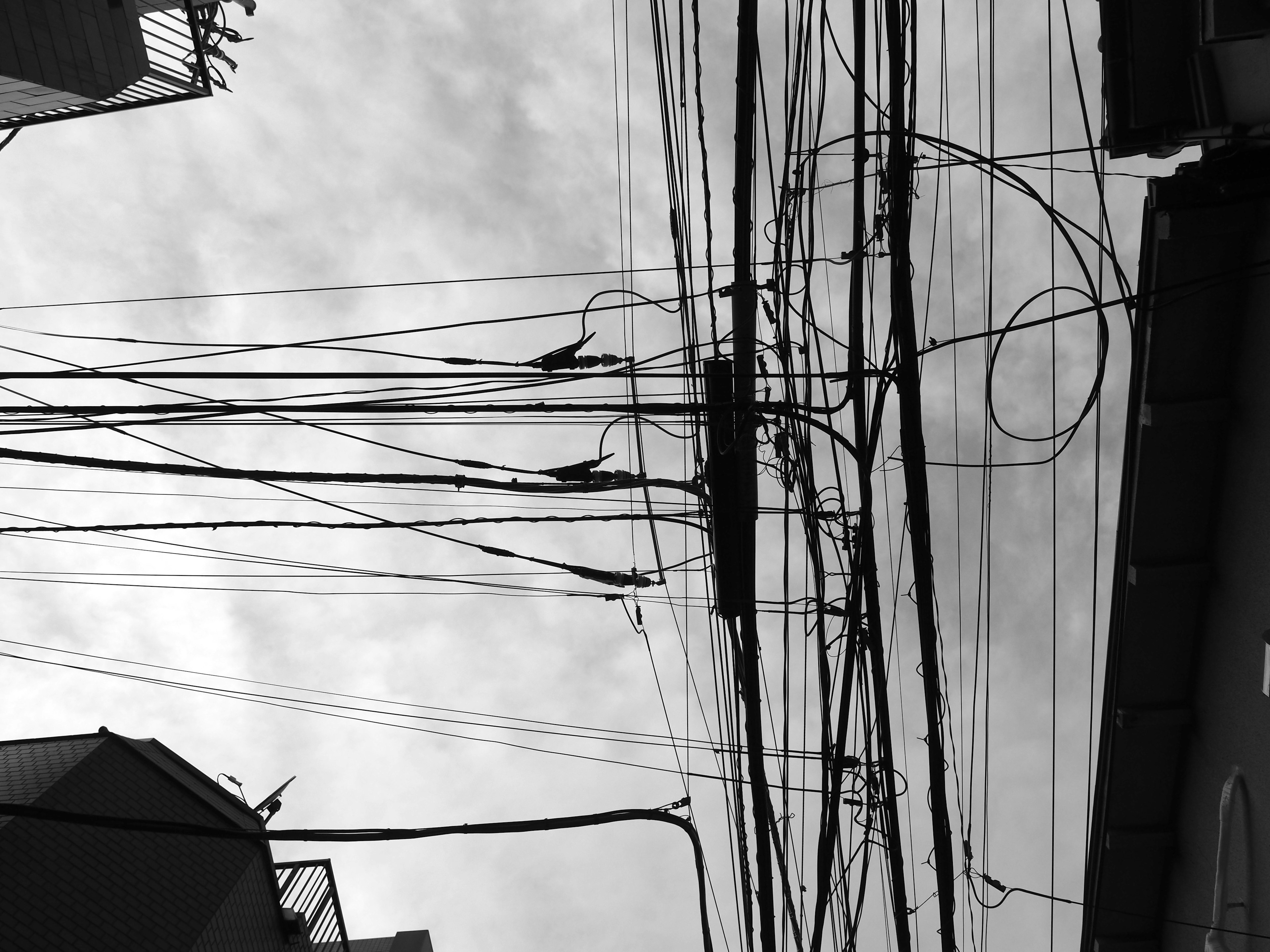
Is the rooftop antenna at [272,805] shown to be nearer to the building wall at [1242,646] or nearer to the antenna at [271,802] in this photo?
the antenna at [271,802]

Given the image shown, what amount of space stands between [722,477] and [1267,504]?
297cm

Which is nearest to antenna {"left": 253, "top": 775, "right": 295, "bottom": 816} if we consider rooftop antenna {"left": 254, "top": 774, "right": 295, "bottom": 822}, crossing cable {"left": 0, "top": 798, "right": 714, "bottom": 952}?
rooftop antenna {"left": 254, "top": 774, "right": 295, "bottom": 822}

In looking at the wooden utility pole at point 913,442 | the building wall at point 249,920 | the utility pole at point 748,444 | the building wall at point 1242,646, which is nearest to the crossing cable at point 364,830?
the utility pole at point 748,444

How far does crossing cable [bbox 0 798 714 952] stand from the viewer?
12.2 feet

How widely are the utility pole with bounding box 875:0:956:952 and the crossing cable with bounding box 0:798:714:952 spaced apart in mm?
2238

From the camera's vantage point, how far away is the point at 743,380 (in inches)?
180

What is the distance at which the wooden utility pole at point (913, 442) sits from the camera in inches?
124

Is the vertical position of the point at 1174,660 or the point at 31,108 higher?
the point at 31,108

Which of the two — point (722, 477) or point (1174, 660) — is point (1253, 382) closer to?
point (1174, 660)

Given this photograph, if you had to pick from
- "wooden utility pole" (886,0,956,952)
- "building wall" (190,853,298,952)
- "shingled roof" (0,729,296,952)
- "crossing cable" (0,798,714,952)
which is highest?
"wooden utility pole" (886,0,956,952)

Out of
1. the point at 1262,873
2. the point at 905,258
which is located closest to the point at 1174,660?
the point at 1262,873

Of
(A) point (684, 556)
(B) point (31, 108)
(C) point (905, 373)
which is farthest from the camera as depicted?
(B) point (31, 108)

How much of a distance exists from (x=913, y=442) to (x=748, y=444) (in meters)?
1.53

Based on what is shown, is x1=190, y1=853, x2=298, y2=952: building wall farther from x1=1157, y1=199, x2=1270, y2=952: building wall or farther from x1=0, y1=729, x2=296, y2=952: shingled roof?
x1=1157, y1=199, x2=1270, y2=952: building wall
